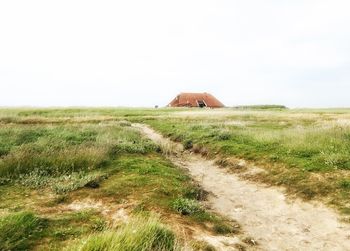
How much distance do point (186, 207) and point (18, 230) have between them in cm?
446

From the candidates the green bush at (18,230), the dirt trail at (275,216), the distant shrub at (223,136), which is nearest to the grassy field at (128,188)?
the green bush at (18,230)

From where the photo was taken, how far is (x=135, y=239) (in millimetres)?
6660

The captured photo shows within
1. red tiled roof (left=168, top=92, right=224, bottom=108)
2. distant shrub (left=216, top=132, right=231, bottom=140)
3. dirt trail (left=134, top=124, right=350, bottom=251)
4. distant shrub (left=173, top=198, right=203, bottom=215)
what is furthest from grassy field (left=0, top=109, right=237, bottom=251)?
red tiled roof (left=168, top=92, right=224, bottom=108)

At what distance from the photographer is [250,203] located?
12.4m

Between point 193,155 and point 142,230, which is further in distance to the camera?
point 193,155

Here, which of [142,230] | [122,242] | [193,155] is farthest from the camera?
[193,155]

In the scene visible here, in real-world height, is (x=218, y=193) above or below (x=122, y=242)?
below

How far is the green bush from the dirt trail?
5272mm

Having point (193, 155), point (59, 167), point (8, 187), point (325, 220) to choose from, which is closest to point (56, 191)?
point (8, 187)

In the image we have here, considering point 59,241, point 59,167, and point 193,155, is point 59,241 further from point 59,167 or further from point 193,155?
point 193,155

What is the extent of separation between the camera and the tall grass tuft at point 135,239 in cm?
617

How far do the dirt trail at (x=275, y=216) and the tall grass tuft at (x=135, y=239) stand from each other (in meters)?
2.89

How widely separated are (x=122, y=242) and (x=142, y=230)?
0.73 m

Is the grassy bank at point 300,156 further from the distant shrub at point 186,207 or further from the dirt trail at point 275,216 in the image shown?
the distant shrub at point 186,207
